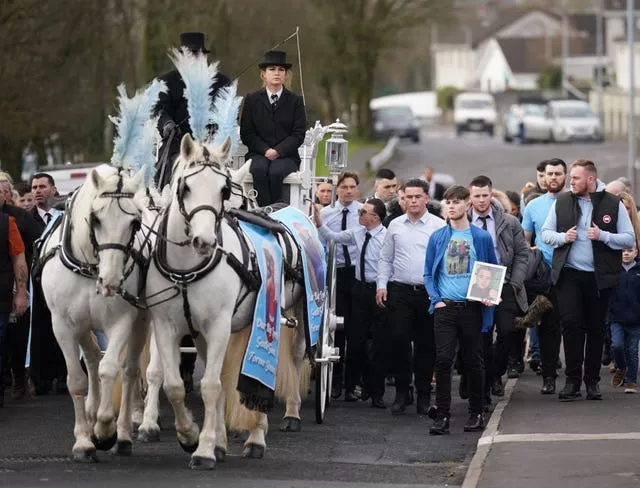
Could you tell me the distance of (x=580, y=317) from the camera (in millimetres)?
15273

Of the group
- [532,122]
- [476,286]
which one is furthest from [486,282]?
[532,122]

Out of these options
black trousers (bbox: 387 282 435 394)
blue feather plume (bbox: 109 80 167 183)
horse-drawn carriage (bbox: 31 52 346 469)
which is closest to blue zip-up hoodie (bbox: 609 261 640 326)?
black trousers (bbox: 387 282 435 394)

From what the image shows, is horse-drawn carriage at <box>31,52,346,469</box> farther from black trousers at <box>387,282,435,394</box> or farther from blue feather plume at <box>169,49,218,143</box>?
black trousers at <box>387,282,435,394</box>

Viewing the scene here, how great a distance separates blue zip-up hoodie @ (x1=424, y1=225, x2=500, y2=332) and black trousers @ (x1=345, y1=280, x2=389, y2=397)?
7.05 feet

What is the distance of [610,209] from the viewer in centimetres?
1526

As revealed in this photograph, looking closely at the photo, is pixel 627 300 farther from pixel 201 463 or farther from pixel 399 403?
pixel 201 463

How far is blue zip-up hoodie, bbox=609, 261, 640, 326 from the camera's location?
628 inches

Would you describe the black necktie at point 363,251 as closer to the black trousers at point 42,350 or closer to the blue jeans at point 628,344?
the blue jeans at point 628,344

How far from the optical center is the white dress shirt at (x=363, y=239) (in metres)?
16.0

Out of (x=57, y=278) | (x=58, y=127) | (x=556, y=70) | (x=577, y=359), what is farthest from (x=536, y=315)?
(x=556, y=70)

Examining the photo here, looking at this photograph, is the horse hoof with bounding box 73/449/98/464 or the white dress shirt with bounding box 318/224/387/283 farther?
the white dress shirt with bounding box 318/224/387/283

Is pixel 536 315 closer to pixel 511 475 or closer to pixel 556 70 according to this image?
pixel 511 475

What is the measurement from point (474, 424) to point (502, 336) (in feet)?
5.88

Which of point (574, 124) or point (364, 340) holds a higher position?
point (574, 124)
